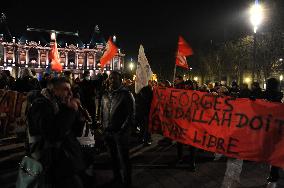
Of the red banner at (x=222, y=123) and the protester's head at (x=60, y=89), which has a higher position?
the protester's head at (x=60, y=89)

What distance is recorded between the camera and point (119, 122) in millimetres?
6211

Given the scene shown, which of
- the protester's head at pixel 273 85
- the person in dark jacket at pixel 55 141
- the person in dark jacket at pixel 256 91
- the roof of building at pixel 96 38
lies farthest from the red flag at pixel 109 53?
the roof of building at pixel 96 38

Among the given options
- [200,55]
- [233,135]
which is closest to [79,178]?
[233,135]

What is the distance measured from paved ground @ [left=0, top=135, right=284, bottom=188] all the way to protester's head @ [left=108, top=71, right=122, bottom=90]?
67.9 inches

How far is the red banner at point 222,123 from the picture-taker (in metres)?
6.36

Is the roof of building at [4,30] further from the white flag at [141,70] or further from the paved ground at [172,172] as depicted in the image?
the white flag at [141,70]

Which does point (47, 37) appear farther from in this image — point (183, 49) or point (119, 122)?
point (119, 122)

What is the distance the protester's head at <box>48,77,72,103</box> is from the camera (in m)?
3.91

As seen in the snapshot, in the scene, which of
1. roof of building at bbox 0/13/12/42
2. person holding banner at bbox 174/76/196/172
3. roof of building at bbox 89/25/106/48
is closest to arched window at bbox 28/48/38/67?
roof of building at bbox 0/13/12/42

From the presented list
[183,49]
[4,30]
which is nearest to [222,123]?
[183,49]

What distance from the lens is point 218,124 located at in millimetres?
7234

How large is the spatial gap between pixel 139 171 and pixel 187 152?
87.3 inches

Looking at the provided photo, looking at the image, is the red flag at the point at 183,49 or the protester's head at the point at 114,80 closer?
the protester's head at the point at 114,80

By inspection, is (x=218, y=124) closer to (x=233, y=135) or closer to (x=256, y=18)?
(x=233, y=135)
